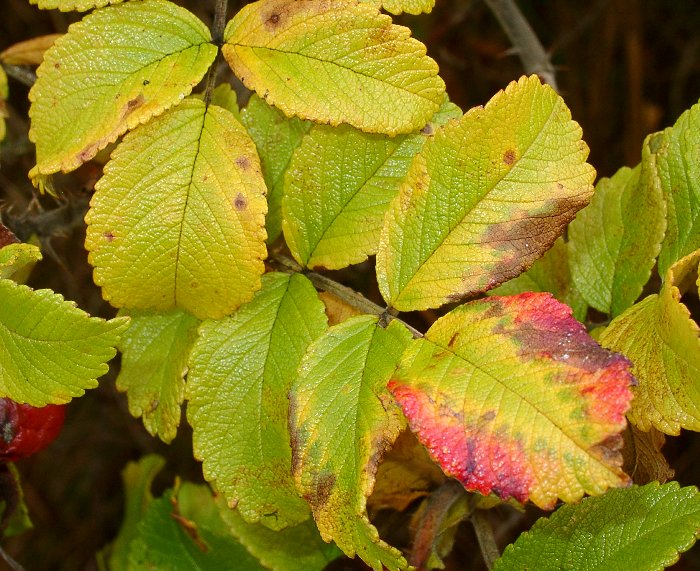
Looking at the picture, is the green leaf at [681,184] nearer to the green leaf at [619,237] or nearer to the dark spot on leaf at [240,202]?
the green leaf at [619,237]

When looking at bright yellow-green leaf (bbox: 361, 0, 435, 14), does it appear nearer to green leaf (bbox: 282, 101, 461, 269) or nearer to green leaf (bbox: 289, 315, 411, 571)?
green leaf (bbox: 282, 101, 461, 269)

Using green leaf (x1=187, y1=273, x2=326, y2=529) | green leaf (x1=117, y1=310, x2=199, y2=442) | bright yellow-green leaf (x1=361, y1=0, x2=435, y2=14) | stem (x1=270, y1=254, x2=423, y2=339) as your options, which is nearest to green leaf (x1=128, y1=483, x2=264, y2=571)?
green leaf (x1=117, y1=310, x2=199, y2=442)

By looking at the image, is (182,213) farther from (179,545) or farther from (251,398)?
(179,545)

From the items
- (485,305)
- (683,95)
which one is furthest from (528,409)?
(683,95)

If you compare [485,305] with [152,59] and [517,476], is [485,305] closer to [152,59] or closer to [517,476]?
[517,476]

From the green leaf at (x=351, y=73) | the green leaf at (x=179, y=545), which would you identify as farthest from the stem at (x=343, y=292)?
the green leaf at (x=179, y=545)

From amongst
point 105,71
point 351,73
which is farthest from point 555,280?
point 105,71
